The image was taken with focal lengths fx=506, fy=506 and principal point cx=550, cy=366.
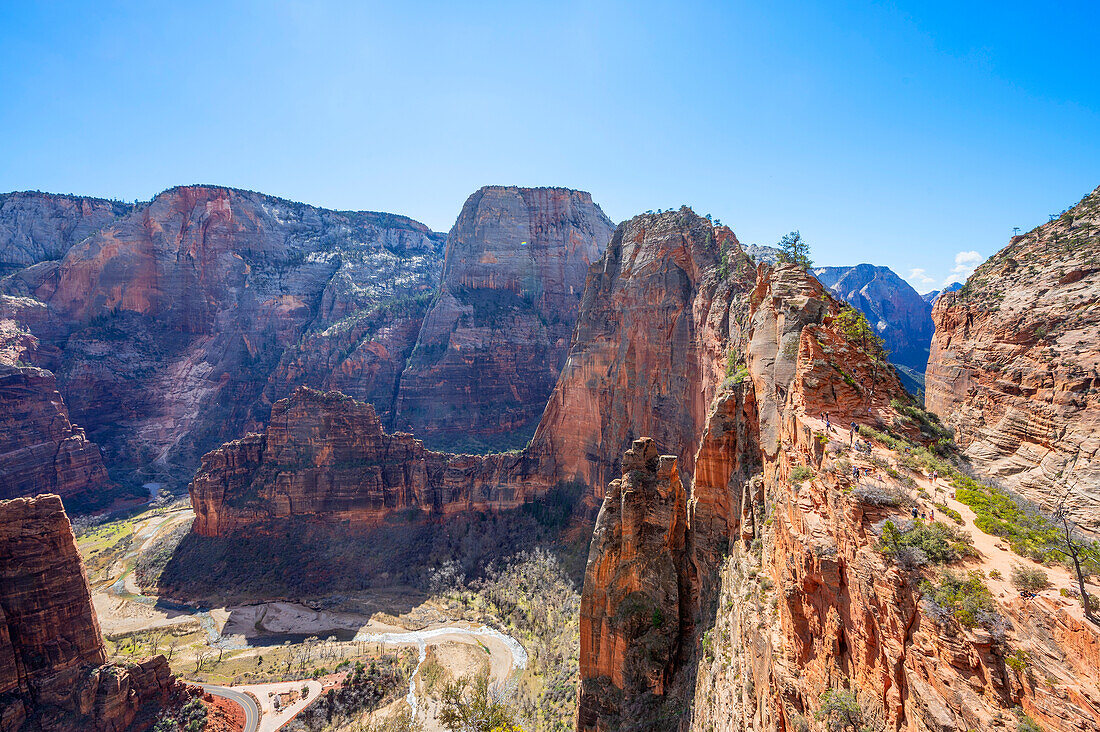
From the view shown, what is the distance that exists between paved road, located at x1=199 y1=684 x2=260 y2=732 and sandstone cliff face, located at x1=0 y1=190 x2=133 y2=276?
12139 centimetres

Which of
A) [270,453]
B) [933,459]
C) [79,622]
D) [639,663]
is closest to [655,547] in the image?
[639,663]

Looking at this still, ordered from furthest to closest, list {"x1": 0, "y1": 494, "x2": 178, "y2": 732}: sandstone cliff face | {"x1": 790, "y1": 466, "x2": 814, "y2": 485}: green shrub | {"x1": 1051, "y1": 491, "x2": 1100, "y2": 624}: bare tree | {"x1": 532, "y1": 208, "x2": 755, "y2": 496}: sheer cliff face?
1. {"x1": 532, "y1": 208, "x2": 755, "y2": 496}: sheer cliff face
2. {"x1": 0, "y1": 494, "x2": 178, "y2": 732}: sandstone cliff face
3. {"x1": 790, "y1": 466, "x2": 814, "y2": 485}: green shrub
4. {"x1": 1051, "y1": 491, "x2": 1100, "y2": 624}: bare tree

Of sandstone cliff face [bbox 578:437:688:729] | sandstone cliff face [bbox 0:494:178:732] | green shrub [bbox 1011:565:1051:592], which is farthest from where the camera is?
sandstone cliff face [bbox 0:494:178:732]

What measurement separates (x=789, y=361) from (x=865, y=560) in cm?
963

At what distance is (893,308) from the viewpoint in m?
122

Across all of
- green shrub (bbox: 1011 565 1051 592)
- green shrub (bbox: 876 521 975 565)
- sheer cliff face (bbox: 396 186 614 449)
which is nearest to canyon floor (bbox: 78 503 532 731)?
green shrub (bbox: 876 521 975 565)

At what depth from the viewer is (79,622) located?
31.7 meters

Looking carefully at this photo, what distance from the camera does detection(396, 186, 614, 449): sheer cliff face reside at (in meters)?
90.7

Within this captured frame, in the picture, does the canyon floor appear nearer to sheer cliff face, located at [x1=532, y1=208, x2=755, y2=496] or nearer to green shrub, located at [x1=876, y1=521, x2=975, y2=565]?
sheer cliff face, located at [x1=532, y1=208, x2=755, y2=496]

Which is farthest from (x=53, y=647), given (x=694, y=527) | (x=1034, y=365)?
(x=1034, y=365)

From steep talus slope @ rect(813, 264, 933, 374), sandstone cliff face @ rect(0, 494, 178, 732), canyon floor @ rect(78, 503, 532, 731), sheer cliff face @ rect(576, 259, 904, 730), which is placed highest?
steep talus slope @ rect(813, 264, 933, 374)

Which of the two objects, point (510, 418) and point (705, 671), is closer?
point (705, 671)

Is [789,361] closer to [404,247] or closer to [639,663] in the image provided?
[639,663]

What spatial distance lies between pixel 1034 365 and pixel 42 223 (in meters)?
173
